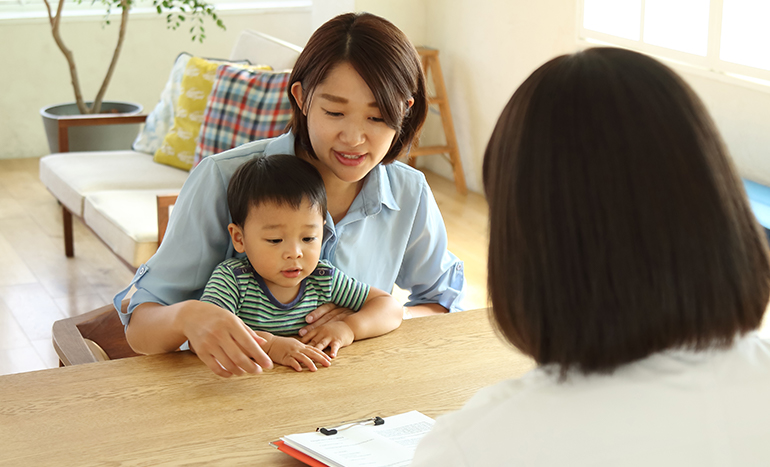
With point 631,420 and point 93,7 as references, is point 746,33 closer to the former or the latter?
point 631,420

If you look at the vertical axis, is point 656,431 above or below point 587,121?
below

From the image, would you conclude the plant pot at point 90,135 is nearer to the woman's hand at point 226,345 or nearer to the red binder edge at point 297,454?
the woman's hand at point 226,345

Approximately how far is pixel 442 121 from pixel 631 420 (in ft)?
14.7

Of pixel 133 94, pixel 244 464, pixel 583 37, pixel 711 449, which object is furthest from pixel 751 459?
pixel 133 94

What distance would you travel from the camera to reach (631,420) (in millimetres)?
598

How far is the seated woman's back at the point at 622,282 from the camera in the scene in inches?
23.3

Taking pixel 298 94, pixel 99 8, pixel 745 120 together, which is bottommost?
pixel 745 120

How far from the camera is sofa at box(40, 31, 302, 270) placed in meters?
2.86

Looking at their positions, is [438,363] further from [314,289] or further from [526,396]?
[526,396]

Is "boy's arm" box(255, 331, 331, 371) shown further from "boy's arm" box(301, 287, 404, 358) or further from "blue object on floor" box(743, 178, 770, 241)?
"blue object on floor" box(743, 178, 770, 241)

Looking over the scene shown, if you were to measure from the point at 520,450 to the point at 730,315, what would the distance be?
0.19 meters

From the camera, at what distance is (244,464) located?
98 cm

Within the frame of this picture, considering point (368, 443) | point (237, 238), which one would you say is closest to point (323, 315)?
point (237, 238)

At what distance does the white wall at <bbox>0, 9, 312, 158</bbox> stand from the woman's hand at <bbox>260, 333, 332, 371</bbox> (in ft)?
15.6
